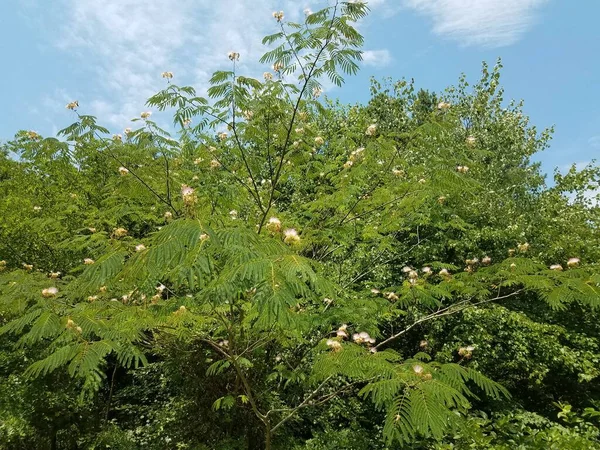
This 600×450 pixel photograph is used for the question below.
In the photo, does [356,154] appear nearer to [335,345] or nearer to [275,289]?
[335,345]

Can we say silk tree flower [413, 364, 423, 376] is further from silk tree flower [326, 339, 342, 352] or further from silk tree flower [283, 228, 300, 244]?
silk tree flower [283, 228, 300, 244]

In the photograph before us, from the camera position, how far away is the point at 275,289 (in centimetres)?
201

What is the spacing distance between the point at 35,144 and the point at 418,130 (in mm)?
4097

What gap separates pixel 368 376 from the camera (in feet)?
10.8

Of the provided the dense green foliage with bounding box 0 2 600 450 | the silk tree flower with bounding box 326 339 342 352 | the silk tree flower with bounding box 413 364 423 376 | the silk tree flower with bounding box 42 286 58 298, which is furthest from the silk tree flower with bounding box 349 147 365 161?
the silk tree flower with bounding box 42 286 58 298

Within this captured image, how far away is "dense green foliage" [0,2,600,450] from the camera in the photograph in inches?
113

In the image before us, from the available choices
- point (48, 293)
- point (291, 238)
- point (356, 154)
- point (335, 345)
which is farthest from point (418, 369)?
point (48, 293)

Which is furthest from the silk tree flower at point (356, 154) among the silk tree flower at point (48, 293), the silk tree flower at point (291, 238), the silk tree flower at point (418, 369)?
the silk tree flower at point (48, 293)

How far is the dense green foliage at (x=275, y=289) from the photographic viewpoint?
2.86 metres

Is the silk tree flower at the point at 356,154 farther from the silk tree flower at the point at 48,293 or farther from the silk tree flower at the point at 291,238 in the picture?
the silk tree flower at the point at 48,293

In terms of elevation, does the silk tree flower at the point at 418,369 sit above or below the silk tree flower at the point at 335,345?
below

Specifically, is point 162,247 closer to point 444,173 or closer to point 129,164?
point 444,173

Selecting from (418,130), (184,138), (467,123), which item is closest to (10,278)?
(184,138)

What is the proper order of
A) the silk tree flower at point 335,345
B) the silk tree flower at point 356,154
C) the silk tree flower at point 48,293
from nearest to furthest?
the silk tree flower at point 335,345
the silk tree flower at point 48,293
the silk tree flower at point 356,154
